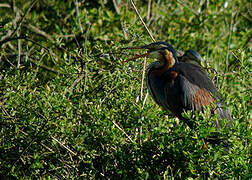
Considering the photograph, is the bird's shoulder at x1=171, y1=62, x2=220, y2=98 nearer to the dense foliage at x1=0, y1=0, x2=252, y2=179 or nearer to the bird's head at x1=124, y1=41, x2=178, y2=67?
the bird's head at x1=124, y1=41, x2=178, y2=67

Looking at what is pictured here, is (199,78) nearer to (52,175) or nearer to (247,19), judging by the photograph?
(52,175)

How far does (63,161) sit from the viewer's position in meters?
3.44

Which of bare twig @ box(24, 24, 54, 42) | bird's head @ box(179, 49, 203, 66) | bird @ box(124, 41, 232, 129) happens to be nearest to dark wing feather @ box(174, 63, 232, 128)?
bird @ box(124, 41, 232, 129)

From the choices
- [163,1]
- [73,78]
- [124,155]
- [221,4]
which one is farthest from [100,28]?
[124,155]

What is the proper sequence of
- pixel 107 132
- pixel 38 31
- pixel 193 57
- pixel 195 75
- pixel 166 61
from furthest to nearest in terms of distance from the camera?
1. pixel 38 31
2. pixel 193 57
3. pixel 166 61
4. pixel 195 75
5. pixel 107 132

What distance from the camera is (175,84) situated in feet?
15.1

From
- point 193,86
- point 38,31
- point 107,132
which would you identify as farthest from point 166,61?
point 38,31

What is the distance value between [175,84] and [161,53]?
1.23 ft

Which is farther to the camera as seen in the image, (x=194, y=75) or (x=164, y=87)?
(x=164, y=87)

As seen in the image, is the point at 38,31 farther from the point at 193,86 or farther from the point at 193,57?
the point at 193,86

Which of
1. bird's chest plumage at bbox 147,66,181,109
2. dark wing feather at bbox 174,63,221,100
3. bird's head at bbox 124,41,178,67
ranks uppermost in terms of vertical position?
bird's head at bbox 124,41,178,67

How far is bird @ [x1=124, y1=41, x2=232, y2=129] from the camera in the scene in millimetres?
4516

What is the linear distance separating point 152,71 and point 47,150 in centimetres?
178

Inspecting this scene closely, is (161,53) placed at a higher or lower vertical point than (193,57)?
higher
